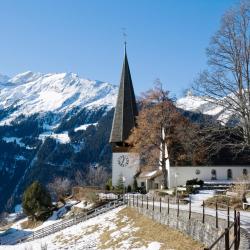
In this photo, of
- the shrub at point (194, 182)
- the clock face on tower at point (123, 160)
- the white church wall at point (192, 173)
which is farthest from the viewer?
the clock face on tower at point (123, 160)

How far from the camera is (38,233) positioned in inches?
1801

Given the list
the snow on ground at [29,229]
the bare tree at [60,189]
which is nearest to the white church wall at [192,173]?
the snow on ground at [29,229]

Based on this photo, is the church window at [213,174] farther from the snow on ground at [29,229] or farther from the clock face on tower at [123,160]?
the snow on ground at [29,229]

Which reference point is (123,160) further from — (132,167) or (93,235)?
(93,235)

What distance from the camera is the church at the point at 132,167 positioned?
52094 mm

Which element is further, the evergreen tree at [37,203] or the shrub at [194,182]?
the evergreen tree at [37,203]

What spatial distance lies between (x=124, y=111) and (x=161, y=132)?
16561 mm

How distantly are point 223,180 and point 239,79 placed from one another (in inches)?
1092

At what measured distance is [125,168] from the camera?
63.5 meters

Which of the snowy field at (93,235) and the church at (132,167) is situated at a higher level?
the church at (132,167)

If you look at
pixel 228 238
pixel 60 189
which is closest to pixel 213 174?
pixel 228 238

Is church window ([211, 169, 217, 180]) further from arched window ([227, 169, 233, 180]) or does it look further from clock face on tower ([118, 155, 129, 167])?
clock face on tower ([118, 155, 129, 167])

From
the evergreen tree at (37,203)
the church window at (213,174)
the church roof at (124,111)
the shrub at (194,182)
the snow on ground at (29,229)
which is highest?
the church roof at (124,111)

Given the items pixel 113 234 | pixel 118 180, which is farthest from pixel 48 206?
pixel 113 234
